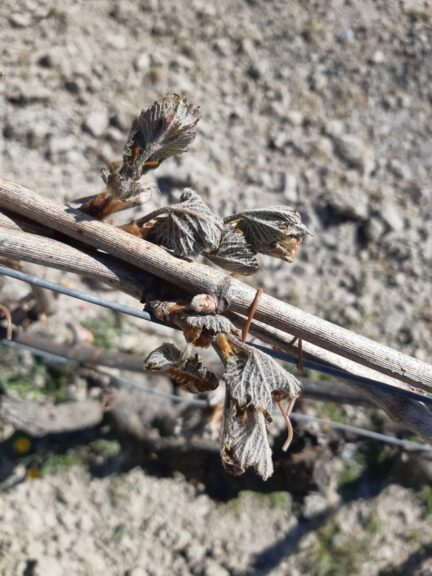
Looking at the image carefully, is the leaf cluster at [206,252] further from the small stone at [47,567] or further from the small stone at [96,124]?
the small stone at [96,124]

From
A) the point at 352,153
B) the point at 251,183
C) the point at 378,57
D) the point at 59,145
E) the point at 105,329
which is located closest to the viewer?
the point at 105,329

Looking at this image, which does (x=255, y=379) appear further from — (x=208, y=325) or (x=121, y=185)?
(x=121, y=185)

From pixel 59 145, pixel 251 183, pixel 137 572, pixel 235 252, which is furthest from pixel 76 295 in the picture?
pixel 251 183

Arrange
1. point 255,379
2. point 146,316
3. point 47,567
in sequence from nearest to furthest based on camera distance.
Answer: point 255,379, point 146,316, point 47,567

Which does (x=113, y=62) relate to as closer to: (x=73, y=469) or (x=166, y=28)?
(x=166, y=28)

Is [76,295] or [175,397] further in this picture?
[175,397]

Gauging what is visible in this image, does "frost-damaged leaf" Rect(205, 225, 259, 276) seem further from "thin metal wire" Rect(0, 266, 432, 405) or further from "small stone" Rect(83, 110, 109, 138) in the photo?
"small stone" Rect(83, 110, 109, 138)
